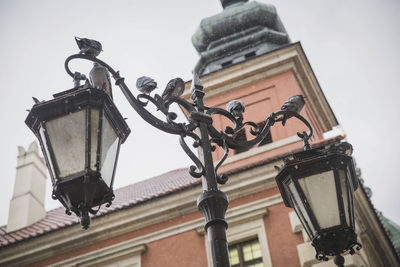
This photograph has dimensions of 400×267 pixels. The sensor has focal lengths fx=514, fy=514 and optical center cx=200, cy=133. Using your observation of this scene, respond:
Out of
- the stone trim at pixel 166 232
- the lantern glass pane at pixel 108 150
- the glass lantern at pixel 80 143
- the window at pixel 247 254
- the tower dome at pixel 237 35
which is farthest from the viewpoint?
the tower dome at pixel 237 35

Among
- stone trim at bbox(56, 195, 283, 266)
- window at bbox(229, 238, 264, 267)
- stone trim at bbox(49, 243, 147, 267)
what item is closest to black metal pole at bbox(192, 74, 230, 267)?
window at bbox(229, 238, 264, 267)

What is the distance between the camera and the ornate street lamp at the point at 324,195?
139 inches

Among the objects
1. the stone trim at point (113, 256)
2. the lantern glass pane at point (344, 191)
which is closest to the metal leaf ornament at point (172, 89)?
the lantern glass pane at point (344, 191)

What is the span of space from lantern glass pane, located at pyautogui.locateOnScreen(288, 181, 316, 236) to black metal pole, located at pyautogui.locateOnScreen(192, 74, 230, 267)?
649 mm

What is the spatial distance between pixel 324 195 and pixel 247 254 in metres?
7.19

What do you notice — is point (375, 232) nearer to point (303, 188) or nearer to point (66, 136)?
point (303, 188)

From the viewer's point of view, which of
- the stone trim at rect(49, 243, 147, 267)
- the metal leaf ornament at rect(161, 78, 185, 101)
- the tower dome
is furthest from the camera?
the tower dome

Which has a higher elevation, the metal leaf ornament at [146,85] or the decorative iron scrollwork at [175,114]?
the metal leaf ornament at [146,85]

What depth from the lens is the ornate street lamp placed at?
139 inches

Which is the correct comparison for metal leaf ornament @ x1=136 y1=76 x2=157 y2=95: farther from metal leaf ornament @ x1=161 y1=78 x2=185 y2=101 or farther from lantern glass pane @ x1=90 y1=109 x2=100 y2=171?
lantern glass pane @ x1=90 y1=109 x2=100 y2=171

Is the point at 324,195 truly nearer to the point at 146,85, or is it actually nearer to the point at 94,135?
the point at 146,85

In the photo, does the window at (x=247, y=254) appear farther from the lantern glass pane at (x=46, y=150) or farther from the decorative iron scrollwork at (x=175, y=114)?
the lantern glass pane at (x=46, y=150)

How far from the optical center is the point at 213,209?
3250 mm

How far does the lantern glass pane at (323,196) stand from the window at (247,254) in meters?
6.85
